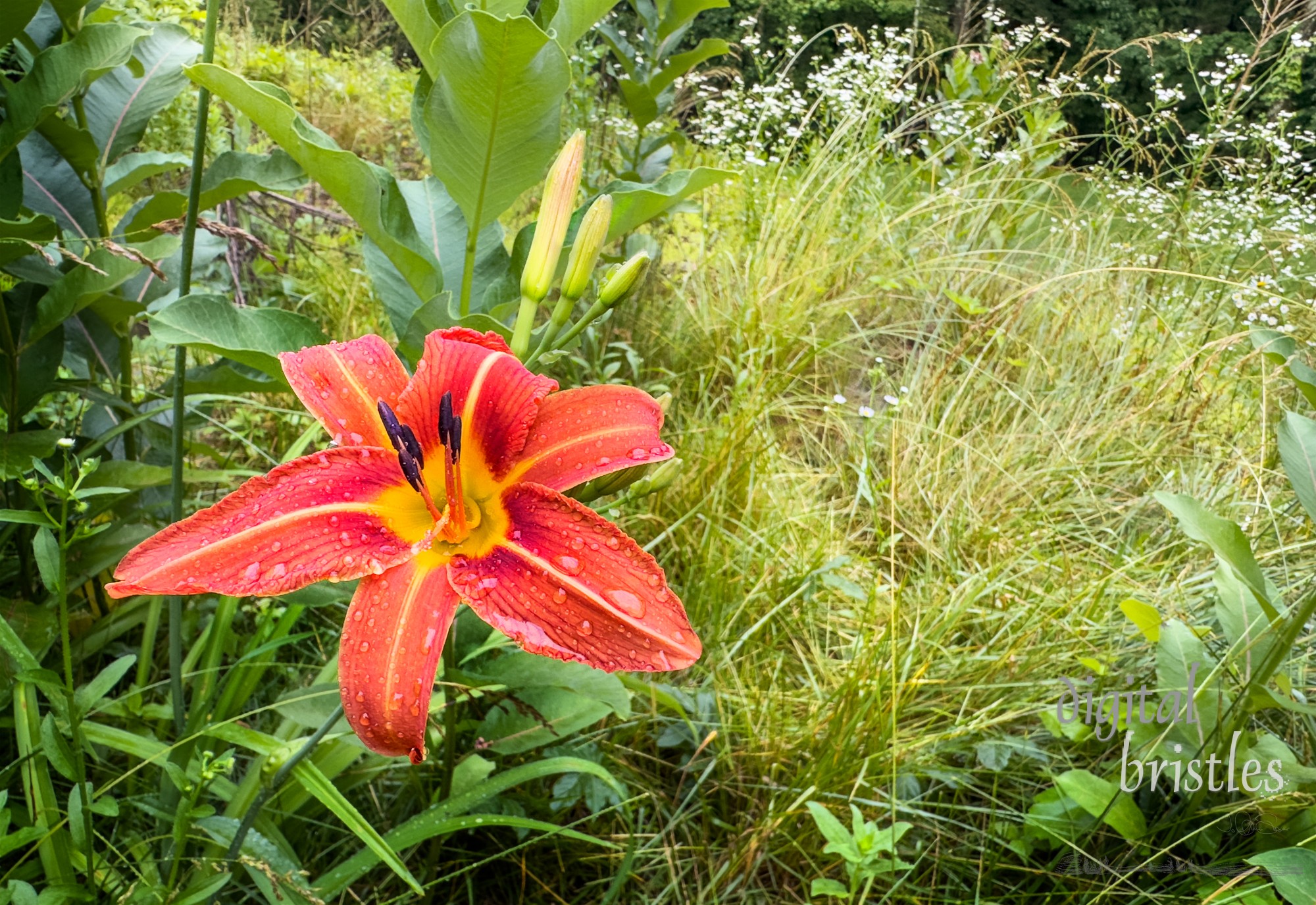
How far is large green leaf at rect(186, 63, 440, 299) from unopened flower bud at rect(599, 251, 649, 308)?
327mm

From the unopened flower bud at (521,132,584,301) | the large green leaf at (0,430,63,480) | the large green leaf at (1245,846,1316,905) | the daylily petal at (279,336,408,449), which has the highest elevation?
the unopened flower bud at (521,132,584,301)

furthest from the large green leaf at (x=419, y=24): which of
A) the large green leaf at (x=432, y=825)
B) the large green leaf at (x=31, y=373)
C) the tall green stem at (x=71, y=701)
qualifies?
the large green leaf at (x=432, y=825)

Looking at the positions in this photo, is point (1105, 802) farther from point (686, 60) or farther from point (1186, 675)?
point (686, 60)

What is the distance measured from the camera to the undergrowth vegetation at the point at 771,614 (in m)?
1.22

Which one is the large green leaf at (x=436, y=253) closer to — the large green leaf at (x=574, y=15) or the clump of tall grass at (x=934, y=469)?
the large green leaf at (x=574, y=15)

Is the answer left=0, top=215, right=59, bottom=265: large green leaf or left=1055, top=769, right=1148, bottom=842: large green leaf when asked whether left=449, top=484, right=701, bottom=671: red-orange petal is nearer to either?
left=0, top=215, right=59, bottom=265: large green leaf

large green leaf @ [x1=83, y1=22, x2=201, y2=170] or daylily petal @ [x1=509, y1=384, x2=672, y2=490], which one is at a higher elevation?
large green leaf @ [x1=83, y1=22, x2=201, y2=170]

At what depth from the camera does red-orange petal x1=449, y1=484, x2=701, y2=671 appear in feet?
2.30

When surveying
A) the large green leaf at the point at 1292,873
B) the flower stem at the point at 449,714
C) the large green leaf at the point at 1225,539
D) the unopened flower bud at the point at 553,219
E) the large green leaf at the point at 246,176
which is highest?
the unopened flower bud at the point at 553,219

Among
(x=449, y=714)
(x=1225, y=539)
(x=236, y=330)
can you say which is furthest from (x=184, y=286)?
(x=1225, y=539)

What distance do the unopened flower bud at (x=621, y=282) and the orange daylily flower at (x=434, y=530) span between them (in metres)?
0.15

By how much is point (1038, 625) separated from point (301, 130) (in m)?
1.84

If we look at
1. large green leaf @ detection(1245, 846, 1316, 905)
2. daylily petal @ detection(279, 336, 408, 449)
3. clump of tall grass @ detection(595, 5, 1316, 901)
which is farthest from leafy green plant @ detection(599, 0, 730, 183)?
large green leaf @ detection(1245, 846, 1316, 905)

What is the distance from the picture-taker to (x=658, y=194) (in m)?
1.14
